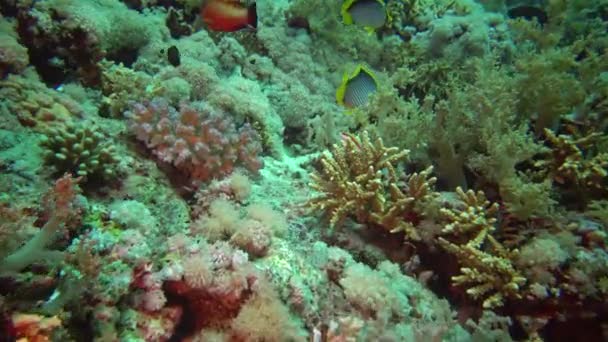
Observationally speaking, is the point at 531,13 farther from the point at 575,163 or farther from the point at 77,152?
the point at 77,152

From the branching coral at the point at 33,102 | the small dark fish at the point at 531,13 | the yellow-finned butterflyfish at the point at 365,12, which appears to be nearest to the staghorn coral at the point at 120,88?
the branching coral at the point at 33,102

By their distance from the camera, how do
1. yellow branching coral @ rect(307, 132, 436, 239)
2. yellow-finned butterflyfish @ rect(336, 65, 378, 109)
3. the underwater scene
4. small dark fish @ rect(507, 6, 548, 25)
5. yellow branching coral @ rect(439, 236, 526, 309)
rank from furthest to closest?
small dark fish @ rect(507, 6, 548, 25) < yellow-finned butterflyfish @ rect(336, 65, 378, 109) < yellow branching coral @ rect(307, 132, 436, 239) < yellow branching coral @ rect(439, 236, 526, 309) < the underwater scene

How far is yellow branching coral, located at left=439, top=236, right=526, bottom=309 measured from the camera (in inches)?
127

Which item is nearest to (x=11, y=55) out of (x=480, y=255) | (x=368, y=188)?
(x=368, y=188)

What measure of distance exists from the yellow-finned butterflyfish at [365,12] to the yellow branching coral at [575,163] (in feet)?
7.61

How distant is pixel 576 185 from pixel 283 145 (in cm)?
313

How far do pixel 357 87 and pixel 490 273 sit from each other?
7.48 feet

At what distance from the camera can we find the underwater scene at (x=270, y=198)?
2.60 meters

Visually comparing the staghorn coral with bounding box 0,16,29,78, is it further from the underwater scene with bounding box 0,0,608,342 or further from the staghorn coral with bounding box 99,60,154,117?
the staghorn coral with bounding box 99,60,154,117

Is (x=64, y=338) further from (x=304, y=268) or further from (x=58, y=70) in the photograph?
(x=58, y=70)

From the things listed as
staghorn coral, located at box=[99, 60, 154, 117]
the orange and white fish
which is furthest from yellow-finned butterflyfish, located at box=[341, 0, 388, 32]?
staghorn coral, located at box=[99, 60, 154, 117]

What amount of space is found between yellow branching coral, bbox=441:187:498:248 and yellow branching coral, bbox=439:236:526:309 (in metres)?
0.09

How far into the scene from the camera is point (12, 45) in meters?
3.69

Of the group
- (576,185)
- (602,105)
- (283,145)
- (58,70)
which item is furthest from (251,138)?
(602,105)
